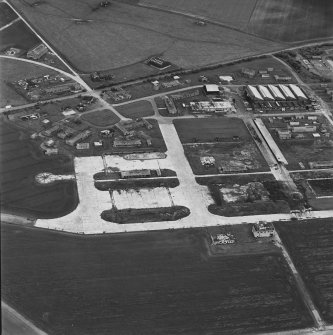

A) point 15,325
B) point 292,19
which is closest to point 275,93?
point 292,19

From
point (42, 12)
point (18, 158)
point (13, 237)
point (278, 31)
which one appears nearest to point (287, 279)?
point (13, 237)

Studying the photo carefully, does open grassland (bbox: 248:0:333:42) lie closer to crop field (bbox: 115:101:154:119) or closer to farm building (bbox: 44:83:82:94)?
crop field (bbox: 115:101:154:119)

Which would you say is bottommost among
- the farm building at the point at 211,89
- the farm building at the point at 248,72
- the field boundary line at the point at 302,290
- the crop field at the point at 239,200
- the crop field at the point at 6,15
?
the field boundary line at the point at 302,290

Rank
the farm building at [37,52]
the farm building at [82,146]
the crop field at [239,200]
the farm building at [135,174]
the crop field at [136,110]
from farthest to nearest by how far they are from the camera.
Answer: the farm building at [37,52]
the crop field at [136,110]
the farm building at [82,146]
the farm building at [135,174]
the crop field at [239,200]

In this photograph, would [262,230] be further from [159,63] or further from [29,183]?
[159,63]

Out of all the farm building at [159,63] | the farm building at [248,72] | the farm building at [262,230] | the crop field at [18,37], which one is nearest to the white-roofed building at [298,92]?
the farm building at [248,72]

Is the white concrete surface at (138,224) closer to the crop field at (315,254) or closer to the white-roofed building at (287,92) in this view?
the crop field at (315,254)

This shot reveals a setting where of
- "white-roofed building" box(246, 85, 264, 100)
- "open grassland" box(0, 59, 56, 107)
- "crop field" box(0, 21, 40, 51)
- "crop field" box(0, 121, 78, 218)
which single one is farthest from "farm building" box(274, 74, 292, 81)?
"crop field" box(0, 21, 40, 51)

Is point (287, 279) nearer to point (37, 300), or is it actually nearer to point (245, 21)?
point (37, 300)
